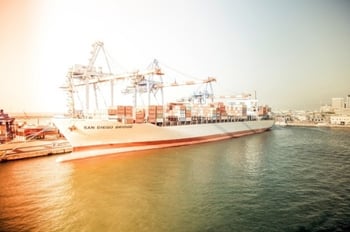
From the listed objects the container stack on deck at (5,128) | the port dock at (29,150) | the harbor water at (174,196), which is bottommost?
the harbor water at (174,196)

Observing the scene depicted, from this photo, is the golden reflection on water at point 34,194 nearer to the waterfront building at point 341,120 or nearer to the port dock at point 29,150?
the port dock at point 29,150

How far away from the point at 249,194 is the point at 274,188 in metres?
2.14

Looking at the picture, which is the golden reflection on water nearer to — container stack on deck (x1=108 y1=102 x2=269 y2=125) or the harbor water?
the harbor water

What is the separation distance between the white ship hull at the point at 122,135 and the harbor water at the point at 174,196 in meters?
2.99

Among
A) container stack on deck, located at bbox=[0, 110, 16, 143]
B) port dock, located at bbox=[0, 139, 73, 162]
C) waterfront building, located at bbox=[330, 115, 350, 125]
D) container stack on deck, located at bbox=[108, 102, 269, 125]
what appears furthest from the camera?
waterfront building, located at bbox=[330, 115, 350, 125]

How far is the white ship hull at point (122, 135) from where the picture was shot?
2289 cm

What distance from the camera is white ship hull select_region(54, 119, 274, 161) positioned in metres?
22.9

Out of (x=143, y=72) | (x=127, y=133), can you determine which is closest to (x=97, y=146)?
(x=127, y=133)

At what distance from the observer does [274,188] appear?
13906 mm

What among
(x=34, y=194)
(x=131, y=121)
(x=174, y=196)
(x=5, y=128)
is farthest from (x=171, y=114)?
(x=34, y=194)

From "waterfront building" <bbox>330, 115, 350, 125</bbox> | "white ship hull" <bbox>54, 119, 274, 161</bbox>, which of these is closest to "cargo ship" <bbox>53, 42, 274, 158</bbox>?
"white ship hull" <bbox>54, 119, 274, 161</bbox>

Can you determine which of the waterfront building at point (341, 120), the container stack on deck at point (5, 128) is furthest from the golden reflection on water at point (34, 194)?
the waterfront building at point (341, 120)

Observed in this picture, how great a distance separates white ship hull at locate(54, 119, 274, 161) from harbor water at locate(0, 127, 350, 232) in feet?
9.80

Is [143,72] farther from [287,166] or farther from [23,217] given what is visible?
[23,217]
